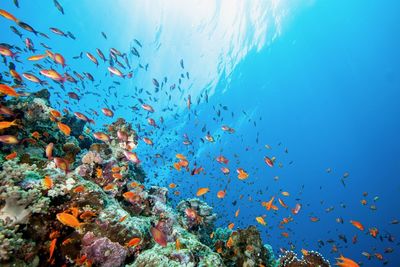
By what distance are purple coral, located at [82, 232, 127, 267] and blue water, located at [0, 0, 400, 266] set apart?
13.0 meters

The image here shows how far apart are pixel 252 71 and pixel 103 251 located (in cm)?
3837

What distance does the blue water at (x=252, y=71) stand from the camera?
108 feet

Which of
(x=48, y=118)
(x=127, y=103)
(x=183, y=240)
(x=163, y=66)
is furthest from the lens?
(x=127, y=103)

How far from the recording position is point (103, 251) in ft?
14.9

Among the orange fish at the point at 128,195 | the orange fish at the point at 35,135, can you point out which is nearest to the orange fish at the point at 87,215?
the orange fish at the point at 128,195

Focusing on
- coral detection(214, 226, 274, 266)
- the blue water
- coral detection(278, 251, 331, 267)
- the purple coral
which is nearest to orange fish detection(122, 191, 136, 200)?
the purple coral

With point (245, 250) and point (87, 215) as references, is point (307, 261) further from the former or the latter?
point (87, 215)

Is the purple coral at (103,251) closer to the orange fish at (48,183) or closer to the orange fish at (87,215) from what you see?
the orange fish at (87,215)

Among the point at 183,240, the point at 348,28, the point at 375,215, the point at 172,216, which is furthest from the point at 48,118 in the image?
the point at 375,215

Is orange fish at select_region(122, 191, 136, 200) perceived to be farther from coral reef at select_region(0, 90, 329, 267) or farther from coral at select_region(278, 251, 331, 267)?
coral at select_region(278, 251, 331, 267)

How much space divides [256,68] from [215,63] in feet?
21.7

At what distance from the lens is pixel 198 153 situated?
57.8 metres

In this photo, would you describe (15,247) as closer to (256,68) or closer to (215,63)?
(215,63)

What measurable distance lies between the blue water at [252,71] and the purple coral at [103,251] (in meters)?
13.0
